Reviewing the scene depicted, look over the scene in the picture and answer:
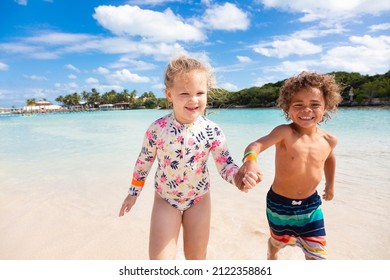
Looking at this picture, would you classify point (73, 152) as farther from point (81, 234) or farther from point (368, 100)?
point (368, 100)

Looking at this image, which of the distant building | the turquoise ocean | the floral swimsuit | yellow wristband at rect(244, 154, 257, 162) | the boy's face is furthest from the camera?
the distant building

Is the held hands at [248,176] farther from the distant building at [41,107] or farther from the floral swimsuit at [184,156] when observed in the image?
the distant building at [41,107]

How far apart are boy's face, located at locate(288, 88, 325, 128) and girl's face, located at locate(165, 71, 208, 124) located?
73cm

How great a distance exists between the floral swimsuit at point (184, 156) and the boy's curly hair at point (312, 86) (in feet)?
2.09

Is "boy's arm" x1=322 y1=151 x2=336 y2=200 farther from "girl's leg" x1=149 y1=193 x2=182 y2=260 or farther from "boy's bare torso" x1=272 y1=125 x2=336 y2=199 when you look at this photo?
"girl's leg" x1=149 y1=193 x2=182 y2=260

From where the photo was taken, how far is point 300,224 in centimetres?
227

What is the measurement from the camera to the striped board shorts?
2193 mm

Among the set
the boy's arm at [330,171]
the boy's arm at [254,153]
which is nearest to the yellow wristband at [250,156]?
the boy's arm at [254,153]

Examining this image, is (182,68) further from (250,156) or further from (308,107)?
(308,107)

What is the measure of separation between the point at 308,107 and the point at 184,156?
100 cm

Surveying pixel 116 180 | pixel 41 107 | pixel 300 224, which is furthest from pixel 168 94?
pixel 41 107

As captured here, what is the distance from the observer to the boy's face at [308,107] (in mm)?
2256

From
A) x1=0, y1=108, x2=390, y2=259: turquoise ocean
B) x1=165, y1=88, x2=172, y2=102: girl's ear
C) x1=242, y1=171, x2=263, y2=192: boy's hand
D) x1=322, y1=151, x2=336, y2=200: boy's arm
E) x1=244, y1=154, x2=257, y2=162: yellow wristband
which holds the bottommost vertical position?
x1=0, y1=108, x2=390, y2=259: turquoise ocean

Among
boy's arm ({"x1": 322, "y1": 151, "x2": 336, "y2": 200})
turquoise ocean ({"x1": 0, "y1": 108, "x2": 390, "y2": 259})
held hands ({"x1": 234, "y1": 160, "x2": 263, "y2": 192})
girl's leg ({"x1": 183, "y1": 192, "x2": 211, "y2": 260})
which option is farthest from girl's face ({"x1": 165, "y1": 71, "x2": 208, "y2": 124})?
boy's arm ({"x1": 322, "y1": 151, "x2": 336, "y2": 200})
